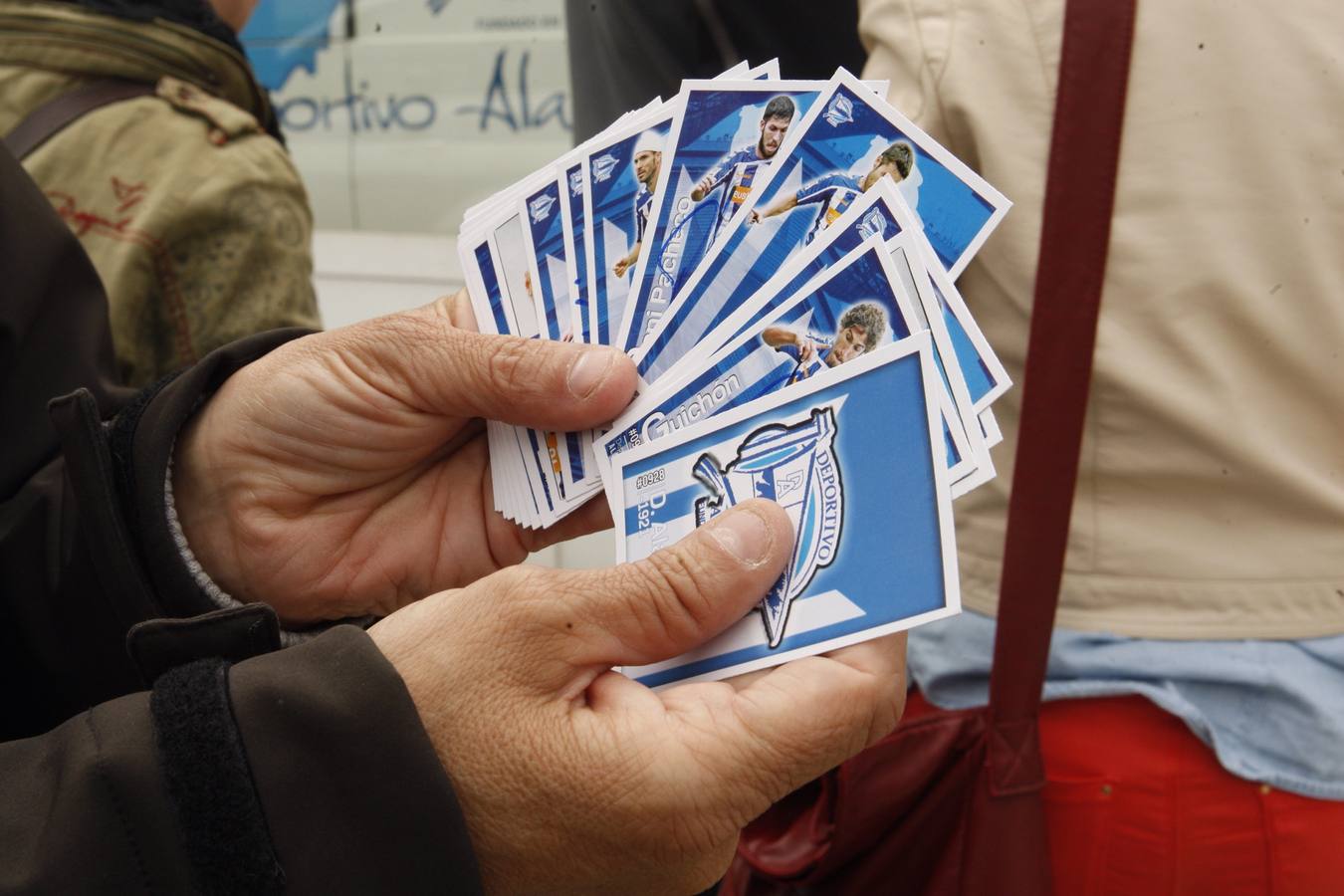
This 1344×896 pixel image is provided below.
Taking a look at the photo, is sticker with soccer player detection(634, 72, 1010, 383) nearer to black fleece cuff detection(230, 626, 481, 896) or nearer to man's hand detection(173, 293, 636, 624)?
man's hand detection(173, 293, 636, 624)

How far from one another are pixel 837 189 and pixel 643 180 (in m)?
0.25

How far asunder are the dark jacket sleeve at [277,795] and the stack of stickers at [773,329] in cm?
29

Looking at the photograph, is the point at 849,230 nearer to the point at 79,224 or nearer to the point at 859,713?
the point at 859,713

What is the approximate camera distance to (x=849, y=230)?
1.15m

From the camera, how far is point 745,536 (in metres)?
0.94

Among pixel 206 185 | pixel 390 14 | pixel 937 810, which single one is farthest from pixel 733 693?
pixel 390 14

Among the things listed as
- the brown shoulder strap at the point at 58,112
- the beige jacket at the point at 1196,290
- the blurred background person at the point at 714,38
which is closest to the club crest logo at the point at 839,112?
the beige jacket at the point at 1196,290

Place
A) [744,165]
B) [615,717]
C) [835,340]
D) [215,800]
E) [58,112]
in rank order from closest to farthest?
[215,800] < [615,717] < [835,340] < [744,165] < [58,112]

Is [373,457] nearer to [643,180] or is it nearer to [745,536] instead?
[643,180]

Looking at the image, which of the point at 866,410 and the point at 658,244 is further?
the point at 658,244

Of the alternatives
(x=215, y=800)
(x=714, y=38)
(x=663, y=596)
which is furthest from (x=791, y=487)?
(x=714, y=38)

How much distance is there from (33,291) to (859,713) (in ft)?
3.70

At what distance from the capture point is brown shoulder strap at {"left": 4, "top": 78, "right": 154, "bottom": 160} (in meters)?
1.78

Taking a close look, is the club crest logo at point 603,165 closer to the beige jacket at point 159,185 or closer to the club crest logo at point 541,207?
the club crest logo at point 541,207
